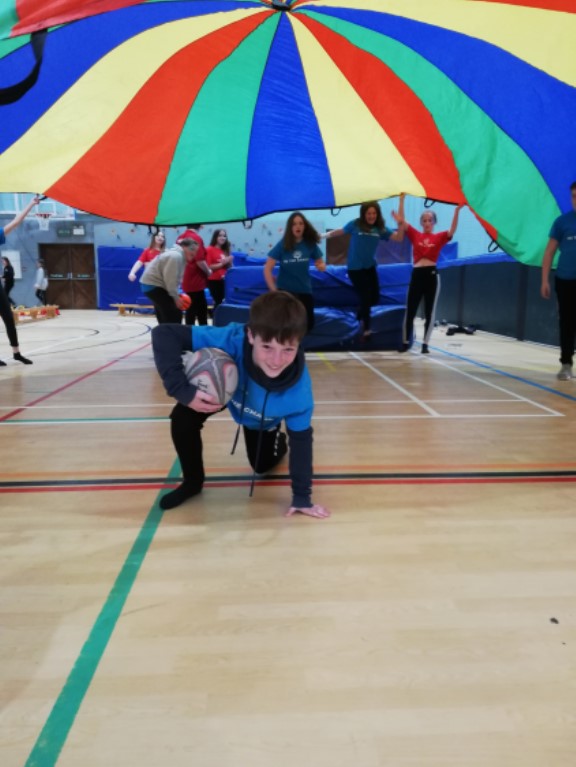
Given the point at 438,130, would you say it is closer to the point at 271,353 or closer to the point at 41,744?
the point at 271,353

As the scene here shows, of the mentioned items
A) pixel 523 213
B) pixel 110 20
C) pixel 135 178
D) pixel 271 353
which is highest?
pixel 110 20

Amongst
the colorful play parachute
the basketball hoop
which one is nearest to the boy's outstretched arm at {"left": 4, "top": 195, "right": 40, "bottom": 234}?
the colorful play parachute

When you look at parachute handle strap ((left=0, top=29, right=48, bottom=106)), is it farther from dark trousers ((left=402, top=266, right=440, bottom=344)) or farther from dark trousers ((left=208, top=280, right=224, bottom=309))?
dark trousers ((left=402, top=266, right=440, bottom=344))

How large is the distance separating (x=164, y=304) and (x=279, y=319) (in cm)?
321

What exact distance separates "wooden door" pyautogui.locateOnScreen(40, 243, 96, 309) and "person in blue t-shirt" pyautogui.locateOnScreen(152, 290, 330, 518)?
16983 mm

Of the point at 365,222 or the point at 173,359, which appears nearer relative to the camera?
the point at 173,359

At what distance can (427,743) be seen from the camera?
3.29 ft

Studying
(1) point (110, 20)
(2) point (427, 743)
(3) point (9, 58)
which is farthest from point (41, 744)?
(1) point (110, 20)

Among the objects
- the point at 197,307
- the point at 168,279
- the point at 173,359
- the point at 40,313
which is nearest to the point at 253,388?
the point at 173,359

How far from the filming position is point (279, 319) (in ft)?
5.49

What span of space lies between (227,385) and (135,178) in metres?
3.30

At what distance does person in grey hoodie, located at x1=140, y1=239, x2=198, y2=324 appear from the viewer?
4.53 meters

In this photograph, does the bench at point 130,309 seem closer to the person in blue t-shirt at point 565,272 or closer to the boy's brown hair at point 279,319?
the person in blue t-shirt at point 565,272

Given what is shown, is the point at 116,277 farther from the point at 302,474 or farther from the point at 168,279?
the point at 302,474
